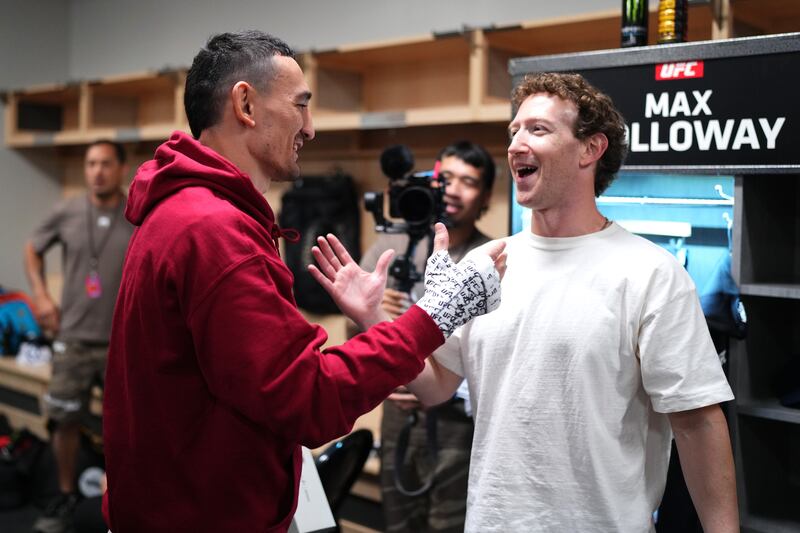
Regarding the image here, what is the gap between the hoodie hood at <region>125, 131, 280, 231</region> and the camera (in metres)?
1.24

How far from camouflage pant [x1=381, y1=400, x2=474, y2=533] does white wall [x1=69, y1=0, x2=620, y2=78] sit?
167 cm

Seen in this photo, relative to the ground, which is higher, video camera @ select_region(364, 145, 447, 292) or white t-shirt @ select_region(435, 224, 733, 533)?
video camera @ select_region(364, 145, 447, 292)

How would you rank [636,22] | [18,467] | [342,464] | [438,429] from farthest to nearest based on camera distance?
[18,467] < [438,429] < [342,464] < [636,22]

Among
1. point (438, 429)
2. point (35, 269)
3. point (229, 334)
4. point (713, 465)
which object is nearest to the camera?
point (229, 334)

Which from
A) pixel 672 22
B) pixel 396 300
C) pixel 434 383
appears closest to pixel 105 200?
pixel 396 300

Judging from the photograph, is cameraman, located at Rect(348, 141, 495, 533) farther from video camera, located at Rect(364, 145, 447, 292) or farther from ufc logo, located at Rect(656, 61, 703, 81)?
ufc logo, located at Rect(656, 61, 703, 81)

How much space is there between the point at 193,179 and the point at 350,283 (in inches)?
13.4

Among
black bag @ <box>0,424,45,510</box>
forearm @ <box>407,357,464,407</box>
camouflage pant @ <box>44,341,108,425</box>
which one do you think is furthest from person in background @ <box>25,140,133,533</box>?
forearm @ <box>407,357,464,407</box>

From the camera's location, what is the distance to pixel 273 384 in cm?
112

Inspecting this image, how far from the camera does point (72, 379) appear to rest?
3945mm

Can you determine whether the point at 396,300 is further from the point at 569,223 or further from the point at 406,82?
the point at 406,82

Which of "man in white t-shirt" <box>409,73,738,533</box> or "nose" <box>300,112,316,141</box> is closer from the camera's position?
"nose" <box>300,112,316,141</box>

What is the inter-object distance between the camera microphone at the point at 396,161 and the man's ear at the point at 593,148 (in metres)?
0.64

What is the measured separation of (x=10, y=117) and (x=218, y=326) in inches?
198
